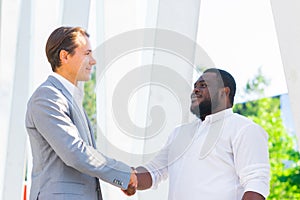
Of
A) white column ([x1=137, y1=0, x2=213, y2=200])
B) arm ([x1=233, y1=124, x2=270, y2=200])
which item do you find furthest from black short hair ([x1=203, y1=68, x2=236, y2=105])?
arm ([x1=233, y1=124, x2=270, y2=200])

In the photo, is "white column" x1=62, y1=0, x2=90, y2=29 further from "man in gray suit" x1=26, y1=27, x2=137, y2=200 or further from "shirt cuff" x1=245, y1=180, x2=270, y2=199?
"shirt cuff" x1=245, y1=180, x2=270, y2=199

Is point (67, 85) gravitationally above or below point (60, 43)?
below

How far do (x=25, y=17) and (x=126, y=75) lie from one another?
3.61 feet

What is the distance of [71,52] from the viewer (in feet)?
8.71

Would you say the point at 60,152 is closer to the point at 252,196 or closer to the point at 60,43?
the point at 60,43

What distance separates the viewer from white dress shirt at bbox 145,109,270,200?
2.56 m

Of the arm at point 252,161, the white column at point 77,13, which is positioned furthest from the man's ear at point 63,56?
the white column at point 77,13

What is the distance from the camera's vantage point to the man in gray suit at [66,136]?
2.50 m

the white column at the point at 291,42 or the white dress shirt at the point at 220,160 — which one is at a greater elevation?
the white column at the point at 291,42

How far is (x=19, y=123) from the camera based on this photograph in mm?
4090

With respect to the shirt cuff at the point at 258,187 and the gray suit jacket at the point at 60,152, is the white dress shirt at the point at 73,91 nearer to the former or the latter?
the gray suit jacket at the point at 60,152

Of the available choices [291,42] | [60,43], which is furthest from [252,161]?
[60,43]

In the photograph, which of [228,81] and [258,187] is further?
[228,81]

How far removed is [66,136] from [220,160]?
658 millimetres
